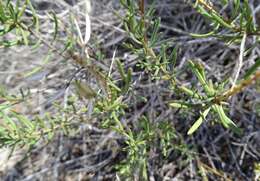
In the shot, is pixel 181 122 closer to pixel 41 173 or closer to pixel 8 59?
pixel 41 173

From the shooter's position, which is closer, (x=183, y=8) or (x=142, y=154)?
(x=142, y=154)

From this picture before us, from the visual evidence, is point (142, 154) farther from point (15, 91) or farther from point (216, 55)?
point (15, 91)

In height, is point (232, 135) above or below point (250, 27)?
below

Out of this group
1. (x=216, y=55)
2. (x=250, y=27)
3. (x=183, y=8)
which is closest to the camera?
(x=250, y=27)

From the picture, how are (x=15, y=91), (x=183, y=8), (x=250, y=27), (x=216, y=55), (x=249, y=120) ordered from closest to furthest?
(x=250, y=27), (x=249, y=120), (x=216, y=55), (x=183, y=8), (x=15, y=91)

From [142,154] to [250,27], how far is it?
0.51 metres

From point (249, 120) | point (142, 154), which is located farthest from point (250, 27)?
point (249, 120)

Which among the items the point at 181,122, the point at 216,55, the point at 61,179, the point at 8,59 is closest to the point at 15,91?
the point at 8,59

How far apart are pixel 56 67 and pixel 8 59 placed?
0.31 m

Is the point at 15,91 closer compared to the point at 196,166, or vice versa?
the point at 196,166

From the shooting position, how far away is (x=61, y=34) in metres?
1.85

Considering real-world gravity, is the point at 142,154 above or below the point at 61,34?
below

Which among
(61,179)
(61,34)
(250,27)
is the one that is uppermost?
Result: (250,27)

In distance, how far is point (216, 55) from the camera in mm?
1602
